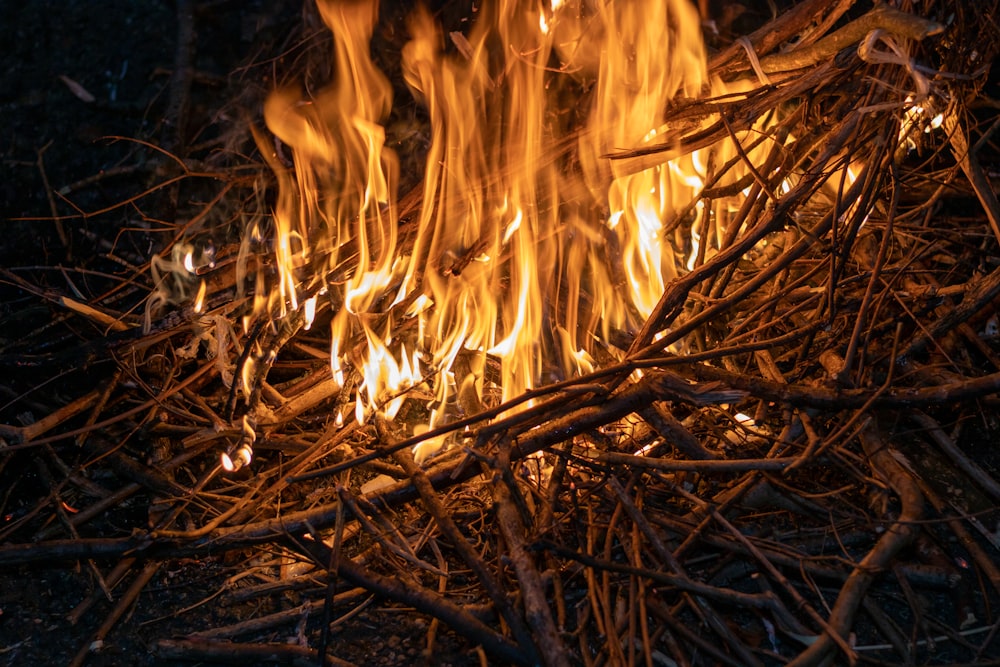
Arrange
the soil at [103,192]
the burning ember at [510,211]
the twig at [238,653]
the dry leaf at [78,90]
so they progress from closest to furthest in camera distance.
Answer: the twig at [238,653] → the soil at [103,192] → the burning ember at [510,211] → the dry leaf at [78,90]

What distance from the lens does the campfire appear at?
2256 millimetres

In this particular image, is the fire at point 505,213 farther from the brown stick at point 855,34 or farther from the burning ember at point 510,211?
the brown stick at point 855,34

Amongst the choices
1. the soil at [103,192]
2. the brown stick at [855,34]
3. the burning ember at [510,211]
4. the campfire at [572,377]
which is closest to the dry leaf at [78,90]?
the soil at [103,192]

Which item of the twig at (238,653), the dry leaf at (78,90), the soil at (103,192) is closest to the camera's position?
the twig at (238,653)

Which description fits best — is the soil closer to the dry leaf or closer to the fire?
the dry leaf

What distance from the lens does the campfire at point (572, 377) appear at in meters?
2.26

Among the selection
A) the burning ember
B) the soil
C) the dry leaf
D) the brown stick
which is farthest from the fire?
the dry leaf

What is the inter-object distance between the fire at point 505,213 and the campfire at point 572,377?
0.04 feet

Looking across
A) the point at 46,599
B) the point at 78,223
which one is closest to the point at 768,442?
the point at 46,599

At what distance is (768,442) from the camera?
2.68 m

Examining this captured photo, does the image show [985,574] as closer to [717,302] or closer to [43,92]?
[717,302]

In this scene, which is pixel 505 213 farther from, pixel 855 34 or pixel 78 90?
pixel 78 90

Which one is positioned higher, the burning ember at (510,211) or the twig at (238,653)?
the burning ember at (510,211)

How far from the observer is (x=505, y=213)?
9.79 ft
